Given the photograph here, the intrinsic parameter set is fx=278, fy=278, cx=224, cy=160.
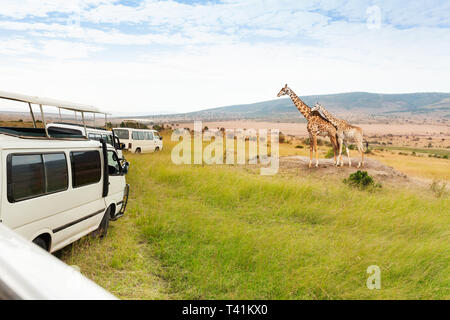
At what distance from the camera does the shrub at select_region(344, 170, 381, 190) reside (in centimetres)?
1081

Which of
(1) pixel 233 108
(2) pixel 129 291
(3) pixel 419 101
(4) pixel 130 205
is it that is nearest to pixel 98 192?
(2) pixel 129 291

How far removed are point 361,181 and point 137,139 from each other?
14.4 metres

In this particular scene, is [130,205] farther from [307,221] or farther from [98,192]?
[307,221]

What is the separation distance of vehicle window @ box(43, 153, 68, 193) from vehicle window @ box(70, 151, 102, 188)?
20 centimetres

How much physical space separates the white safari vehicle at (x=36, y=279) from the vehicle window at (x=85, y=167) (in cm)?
437

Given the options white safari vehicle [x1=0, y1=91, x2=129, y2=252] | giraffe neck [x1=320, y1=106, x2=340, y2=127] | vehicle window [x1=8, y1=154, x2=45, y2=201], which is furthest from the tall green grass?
giraffe neck [x1=320, y1=106, x2=340, y2=127]

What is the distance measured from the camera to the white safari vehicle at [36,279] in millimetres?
732

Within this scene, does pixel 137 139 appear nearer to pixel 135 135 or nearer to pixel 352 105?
pixel 135 135

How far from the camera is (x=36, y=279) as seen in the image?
77 centimetres

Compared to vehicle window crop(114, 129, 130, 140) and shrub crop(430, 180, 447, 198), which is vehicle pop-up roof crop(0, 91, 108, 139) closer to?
shrub crop(430, 180, 447, 198)

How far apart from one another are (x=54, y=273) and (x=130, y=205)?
7.96 metres

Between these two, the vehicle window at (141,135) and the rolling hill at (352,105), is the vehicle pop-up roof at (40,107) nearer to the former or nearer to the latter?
the vehicle window at (141,135)

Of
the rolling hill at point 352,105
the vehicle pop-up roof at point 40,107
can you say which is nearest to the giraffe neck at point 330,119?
the vehicle pop-up roof at point 40,107

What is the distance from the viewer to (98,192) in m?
5.54
